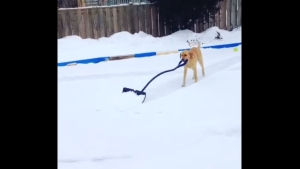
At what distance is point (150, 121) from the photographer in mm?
1954

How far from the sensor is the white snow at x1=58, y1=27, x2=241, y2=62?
182 inches

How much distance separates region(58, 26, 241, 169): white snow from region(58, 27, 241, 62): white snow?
1172 millimetres

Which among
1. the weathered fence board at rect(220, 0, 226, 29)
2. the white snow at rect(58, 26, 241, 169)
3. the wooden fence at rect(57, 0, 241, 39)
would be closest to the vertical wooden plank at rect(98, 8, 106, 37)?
the wooden fence at rect(57, 0, 241, 39)

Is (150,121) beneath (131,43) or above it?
beneath

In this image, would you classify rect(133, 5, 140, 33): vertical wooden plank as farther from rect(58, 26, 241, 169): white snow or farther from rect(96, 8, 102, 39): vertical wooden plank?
rect(58, 26, 241, 169): white snow

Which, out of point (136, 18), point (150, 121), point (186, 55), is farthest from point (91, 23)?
point (150, 121)

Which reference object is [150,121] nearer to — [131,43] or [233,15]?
[131,43]

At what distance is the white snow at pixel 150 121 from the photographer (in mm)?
1438

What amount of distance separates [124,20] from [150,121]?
3729 mm

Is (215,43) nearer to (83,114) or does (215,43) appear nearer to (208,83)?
(208,83)
